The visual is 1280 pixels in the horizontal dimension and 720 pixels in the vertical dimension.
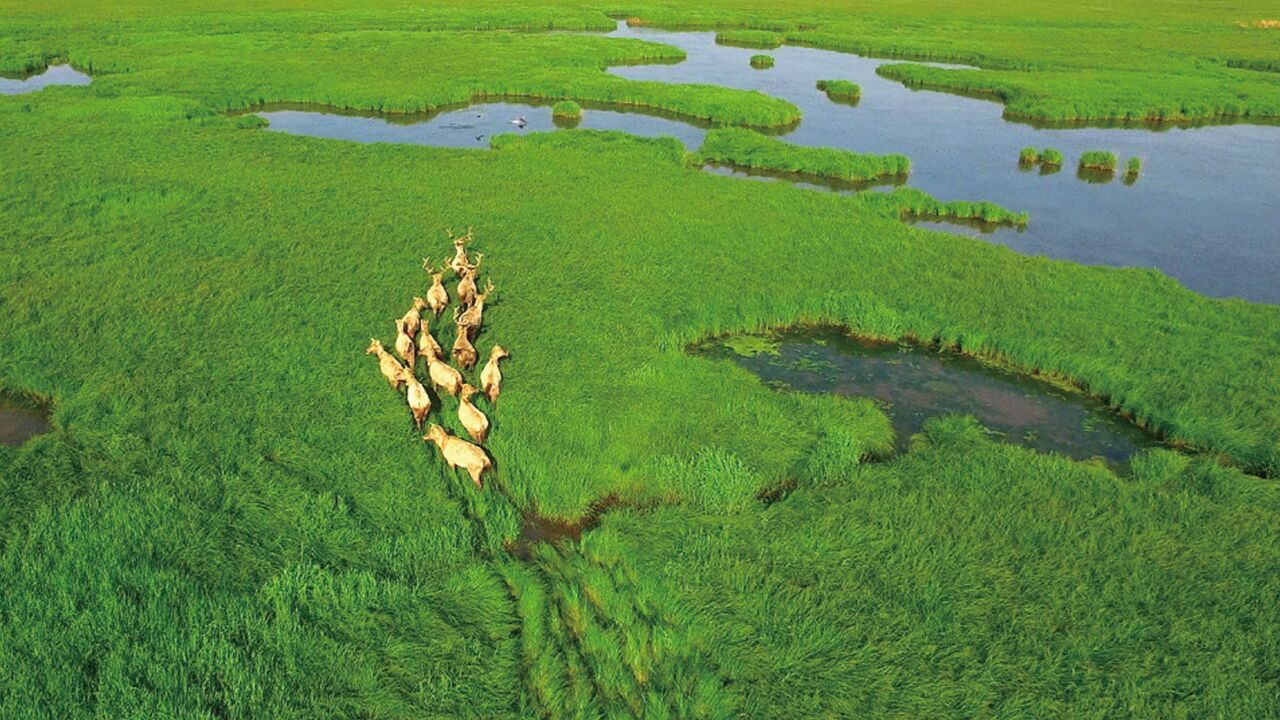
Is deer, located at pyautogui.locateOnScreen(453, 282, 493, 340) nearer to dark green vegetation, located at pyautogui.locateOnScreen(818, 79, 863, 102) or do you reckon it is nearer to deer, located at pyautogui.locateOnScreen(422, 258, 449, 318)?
deer, located at pyautogui.locateOnScreen(422, 258, 449, 318)

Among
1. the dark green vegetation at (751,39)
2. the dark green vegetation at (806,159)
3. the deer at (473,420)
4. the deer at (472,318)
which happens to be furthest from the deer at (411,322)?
the dark green vegetation at (751,39)

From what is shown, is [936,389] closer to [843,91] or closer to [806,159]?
[806,159]

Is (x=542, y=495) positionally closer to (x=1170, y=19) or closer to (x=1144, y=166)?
(x=1144, y=166)

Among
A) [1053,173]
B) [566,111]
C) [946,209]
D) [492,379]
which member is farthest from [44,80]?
[1053,173]

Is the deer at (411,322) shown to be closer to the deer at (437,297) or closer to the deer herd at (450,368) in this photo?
the deer herd at (450,368)

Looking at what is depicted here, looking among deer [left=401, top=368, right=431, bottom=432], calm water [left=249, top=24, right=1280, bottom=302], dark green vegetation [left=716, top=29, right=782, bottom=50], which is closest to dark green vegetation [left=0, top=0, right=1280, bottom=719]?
deer [left=401, top=368, right=431, bottom=432]

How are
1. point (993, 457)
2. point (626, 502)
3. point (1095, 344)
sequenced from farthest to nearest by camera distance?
1. point (1095, 344)
2. point (993, 457)
3. point (626, 502)

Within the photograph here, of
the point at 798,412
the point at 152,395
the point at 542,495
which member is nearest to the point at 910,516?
the point at 798,412
